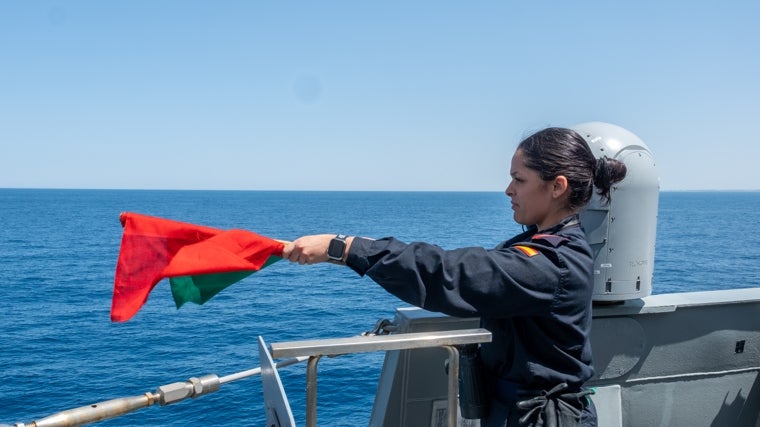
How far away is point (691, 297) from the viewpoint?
4.46 meters

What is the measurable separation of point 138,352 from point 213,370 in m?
4.81

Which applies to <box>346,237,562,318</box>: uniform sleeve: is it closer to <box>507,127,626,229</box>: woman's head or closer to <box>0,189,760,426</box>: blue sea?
<box>507,127,626,229</box>: woman's head

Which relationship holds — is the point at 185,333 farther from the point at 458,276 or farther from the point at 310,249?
the point at 458,276

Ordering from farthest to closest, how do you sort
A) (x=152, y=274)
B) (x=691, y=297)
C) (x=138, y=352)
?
(x=138, y=352), (x=691, y=297), (x=152, y=274)

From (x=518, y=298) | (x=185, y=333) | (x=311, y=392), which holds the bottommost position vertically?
(x=185, y=333)

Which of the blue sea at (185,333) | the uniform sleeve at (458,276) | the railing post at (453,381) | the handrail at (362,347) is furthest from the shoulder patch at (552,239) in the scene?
the blue sea at (185,333)

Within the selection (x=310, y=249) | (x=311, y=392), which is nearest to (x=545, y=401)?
(x=311, y=392)

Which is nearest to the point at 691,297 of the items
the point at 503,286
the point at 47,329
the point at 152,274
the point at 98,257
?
the point at 503,286

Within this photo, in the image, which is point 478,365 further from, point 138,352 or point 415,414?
point 138,352

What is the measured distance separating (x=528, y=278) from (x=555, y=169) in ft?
1.67

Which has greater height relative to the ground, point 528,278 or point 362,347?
point 528,278

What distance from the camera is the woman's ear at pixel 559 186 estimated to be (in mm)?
2389

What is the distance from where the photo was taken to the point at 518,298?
210cm

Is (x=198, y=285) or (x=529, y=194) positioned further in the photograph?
(x=198, y=285)
